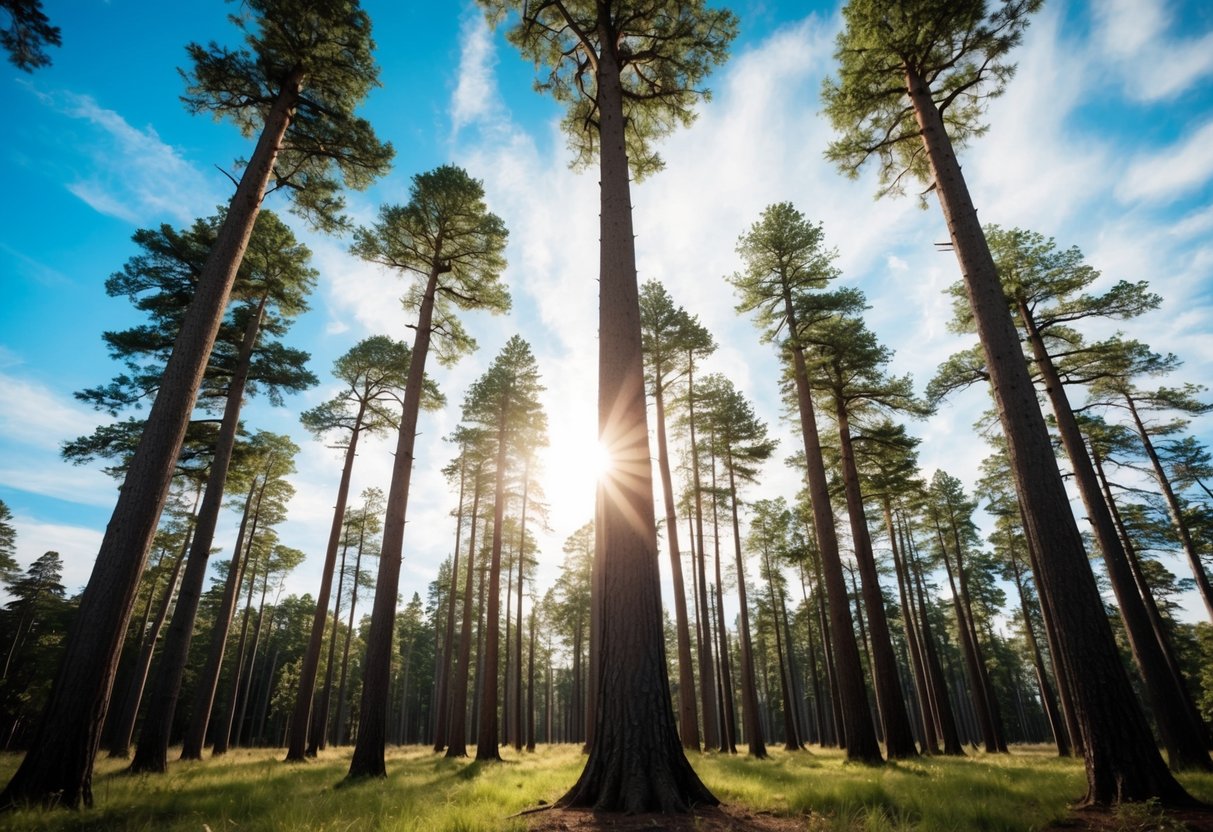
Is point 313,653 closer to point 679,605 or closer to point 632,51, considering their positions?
point 679,605

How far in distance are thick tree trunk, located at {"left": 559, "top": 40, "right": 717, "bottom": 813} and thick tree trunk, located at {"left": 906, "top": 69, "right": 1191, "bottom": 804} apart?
435 centimetres

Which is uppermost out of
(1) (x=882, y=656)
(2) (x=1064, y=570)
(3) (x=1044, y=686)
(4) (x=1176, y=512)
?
(4) (x=1176, y=512)

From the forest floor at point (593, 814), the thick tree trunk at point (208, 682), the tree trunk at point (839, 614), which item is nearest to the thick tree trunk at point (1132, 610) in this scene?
the forest floor at point (593, 814)

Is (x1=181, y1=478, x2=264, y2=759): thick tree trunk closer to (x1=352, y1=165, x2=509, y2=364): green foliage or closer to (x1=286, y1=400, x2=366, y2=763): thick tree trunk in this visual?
(x1=286, y1=400, x2=366, y2=763): thick tree trunk

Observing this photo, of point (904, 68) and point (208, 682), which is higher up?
point (904, 68)

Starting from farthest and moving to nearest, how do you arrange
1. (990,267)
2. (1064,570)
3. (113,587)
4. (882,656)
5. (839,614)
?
(882,656) → (839,614) → (990,267) → (113,587) → (1064,570)

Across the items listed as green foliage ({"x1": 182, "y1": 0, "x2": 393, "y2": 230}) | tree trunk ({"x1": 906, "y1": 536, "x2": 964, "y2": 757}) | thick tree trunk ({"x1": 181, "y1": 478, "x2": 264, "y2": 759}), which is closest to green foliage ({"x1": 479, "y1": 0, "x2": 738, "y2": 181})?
green foliage ({"x1": 182, "y1": 0, "x2": 393, "y2": 230})

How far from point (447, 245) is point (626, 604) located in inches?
443

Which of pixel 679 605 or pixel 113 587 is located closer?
pixel 113 587

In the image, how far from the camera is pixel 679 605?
14.6m

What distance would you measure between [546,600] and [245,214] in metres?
34.9

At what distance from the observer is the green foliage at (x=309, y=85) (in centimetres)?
873

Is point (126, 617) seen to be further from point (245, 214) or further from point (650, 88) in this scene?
point (650, 88)

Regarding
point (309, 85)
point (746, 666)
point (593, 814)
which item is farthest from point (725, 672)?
point (309, 85)
